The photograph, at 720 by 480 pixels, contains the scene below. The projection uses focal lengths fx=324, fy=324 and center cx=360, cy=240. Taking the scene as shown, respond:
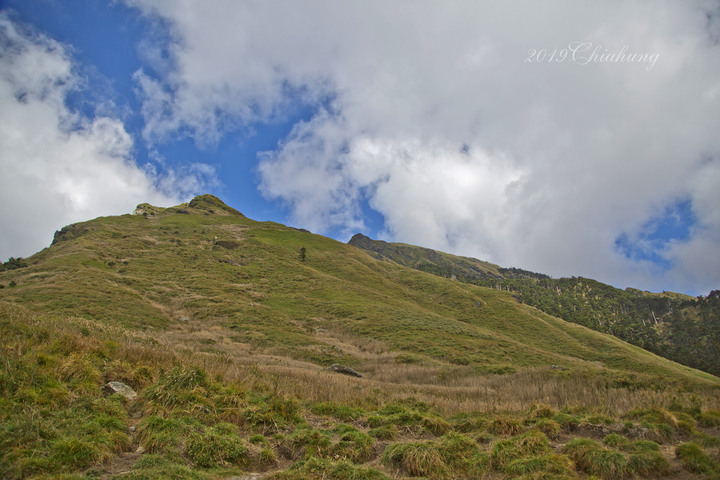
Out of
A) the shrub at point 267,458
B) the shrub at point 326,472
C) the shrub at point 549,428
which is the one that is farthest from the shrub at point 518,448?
the shrub at point 267,458

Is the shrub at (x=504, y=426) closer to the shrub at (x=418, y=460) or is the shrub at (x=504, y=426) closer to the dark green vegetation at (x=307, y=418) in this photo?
the dark green vegetation at (x=307, y=418)

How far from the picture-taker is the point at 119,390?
888cm

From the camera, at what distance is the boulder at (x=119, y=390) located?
28.9 feet

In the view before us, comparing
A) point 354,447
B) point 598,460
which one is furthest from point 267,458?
point 598,460

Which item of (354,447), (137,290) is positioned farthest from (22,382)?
(137,290)

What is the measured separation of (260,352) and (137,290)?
1071 inches

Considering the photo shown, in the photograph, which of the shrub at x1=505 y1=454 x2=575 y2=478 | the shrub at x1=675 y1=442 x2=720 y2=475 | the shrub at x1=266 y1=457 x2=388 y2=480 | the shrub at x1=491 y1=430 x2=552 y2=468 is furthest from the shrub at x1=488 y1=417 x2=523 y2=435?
the shrub at x1=266 y1=457 x2=388 y2=480

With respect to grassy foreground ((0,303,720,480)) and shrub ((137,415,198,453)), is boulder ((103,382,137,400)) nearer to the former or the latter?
grassy foreground ((0,303,720,480))

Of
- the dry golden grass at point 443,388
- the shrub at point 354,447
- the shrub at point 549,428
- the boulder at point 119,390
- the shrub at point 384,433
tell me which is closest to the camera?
the shrub at point 354,447

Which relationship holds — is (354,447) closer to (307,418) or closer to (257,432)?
(257,432)

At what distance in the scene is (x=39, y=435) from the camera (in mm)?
5922

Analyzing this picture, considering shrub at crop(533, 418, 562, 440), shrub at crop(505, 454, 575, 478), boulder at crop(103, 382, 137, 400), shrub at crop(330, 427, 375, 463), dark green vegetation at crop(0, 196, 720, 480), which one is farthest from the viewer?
shrub at crop(533, 418, 562, 440)

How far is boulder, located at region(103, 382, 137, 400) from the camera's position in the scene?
8.80 m

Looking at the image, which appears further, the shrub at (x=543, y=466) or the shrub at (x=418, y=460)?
the shrub at (x=418, y=460)
